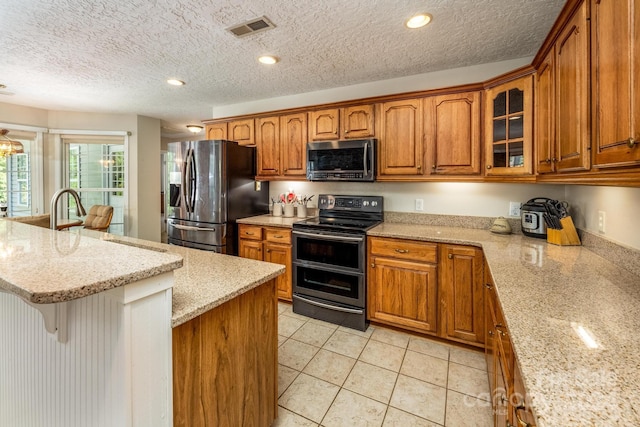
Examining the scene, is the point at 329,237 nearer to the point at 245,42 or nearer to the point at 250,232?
the point at 250,232

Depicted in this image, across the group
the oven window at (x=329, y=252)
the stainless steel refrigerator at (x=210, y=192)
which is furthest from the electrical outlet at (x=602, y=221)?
the stainless steel refrigerator at (x=210, y=192)

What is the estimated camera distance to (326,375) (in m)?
2.03

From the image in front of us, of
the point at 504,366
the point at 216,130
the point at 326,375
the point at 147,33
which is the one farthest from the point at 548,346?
the point at 216,130

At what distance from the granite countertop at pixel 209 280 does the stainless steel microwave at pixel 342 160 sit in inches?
64.8

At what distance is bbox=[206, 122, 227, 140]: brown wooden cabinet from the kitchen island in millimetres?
2647

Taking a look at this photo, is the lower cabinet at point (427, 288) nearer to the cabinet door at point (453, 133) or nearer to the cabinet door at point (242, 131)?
the cabinet door at point (453, 133)

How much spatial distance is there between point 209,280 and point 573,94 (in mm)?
1874

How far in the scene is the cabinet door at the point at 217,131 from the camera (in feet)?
12.4

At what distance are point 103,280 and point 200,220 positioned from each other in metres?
2.68

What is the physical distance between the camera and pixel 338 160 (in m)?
2.97

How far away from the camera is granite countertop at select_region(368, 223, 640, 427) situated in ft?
1.92

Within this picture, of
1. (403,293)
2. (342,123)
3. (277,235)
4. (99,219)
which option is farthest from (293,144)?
(99,219)

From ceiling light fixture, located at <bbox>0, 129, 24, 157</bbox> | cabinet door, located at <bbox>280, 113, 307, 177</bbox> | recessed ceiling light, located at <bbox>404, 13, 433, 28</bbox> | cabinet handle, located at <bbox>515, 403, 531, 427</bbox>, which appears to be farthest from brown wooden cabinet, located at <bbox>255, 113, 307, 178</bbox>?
ceiling light fixture, located at <bbox>0, 129, 24, 157</bbox>

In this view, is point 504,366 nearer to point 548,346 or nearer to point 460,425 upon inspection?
point 548,346
